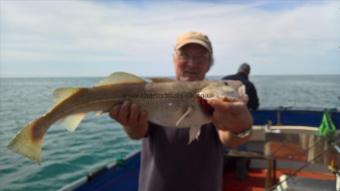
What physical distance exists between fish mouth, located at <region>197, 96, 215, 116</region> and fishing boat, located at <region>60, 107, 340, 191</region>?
3022mm

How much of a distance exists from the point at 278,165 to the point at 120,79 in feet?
25.7

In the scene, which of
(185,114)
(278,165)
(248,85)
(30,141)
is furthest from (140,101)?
(278,165)

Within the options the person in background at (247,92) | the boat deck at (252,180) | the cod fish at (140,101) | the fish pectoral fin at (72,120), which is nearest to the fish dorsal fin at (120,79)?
the cod fish at (140,101)

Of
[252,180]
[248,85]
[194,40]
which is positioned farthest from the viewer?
[248,85]

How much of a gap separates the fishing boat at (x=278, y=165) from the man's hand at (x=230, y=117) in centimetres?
290

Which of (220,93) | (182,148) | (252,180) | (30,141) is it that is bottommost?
(252,180)

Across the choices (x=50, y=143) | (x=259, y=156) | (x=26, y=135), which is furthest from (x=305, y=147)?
(x=50, y=143)

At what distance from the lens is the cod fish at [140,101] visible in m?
3.21

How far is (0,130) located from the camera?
70.7ft

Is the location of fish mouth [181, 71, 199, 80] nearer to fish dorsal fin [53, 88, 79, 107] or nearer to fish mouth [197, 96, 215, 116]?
fish mouth [197, 96, 215, 116]

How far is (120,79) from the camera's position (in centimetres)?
343

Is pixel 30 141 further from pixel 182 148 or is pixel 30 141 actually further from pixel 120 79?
pixel 182 148

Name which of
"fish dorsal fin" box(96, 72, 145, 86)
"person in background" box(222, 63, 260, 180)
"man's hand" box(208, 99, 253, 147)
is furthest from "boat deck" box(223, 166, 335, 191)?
"fish dorsal fin" box(96, 72, 145, 86)

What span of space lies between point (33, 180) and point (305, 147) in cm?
930
